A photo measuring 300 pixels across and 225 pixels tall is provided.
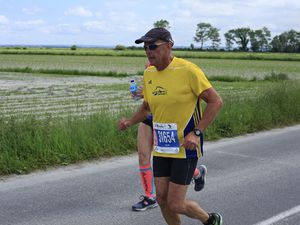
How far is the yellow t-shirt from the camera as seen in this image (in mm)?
4105

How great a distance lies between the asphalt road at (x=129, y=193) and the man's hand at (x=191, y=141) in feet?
4.95

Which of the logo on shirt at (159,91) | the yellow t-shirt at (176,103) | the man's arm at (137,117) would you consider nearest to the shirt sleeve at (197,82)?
the yellow t-shirt at (176,103)

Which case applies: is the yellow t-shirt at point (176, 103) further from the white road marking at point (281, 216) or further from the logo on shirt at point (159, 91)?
the white road marking at point (281, 216)

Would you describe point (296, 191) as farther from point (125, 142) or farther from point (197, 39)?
point (197, 39)

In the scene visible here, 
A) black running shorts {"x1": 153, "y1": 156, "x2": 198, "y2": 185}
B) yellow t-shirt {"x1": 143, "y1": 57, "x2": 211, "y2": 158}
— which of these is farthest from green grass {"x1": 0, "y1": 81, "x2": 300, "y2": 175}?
yellow t-shirt {"x1": 143, "y1": 57, "x2": 211, "y2": 158}

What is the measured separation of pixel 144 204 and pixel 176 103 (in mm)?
2014

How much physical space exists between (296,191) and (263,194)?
55cm

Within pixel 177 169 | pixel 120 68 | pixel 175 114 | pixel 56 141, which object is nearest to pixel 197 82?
pixel 175 114

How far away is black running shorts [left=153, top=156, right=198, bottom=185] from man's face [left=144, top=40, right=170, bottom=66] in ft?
2.97

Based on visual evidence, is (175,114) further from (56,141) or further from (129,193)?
(56,141)

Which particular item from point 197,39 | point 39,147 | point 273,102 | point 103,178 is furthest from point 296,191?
point 197,39

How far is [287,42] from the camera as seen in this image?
136 metres

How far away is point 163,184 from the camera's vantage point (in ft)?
14.1

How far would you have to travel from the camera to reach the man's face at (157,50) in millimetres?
4070
